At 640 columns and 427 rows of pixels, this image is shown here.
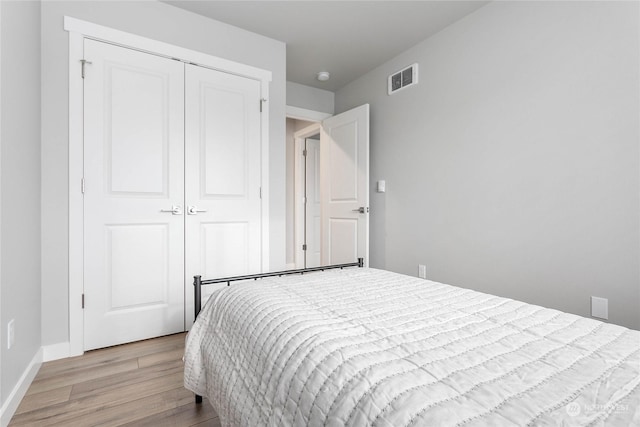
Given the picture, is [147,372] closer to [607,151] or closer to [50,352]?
[50,352]

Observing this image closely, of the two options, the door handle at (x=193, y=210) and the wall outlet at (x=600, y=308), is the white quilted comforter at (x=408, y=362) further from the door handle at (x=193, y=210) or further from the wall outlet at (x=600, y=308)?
the door handle at (x=193, y=210)

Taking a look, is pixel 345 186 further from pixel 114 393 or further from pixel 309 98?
pixel 114 393

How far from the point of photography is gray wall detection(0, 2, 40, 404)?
139 cm

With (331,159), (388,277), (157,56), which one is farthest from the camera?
(331,159)

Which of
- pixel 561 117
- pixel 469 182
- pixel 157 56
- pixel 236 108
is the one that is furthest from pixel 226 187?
pixel 561 117

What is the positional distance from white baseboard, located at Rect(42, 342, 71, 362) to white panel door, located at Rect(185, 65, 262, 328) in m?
0.74

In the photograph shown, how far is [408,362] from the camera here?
2.30 ft

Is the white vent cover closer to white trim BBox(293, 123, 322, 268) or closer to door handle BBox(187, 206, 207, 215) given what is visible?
white trim BBox(293, 123, 322, 268)

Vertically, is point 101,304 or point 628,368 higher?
point 628,368

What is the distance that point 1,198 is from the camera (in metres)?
1.34

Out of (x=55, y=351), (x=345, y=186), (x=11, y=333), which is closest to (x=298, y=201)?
(x=345, y=186)

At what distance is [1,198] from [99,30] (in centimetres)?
143

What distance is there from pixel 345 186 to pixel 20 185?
108 inches

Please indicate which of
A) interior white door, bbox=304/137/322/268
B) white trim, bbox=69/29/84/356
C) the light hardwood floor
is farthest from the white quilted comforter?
interior white door, bbox=304/137/322/268
